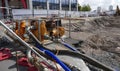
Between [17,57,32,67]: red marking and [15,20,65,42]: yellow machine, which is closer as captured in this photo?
[17,57,32,67]: red marking

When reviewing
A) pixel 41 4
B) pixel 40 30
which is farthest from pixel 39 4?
pixel 40 30

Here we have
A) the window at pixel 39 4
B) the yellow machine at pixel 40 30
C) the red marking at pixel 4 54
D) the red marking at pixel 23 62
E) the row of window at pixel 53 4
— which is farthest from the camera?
the row of window at pixel 53 4

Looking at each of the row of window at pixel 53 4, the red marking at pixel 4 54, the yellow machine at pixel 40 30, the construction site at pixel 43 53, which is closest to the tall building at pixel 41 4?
the row of window at pixel 53 4

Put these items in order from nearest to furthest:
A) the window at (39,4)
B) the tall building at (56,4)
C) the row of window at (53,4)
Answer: the window at (39,4) < the row of window at (53,4) < the tall building at (56,4)

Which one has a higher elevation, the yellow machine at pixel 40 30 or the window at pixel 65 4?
the window at pixel 65 4

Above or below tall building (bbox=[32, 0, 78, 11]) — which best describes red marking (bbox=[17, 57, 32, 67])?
below

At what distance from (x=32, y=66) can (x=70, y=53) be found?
8.29ft

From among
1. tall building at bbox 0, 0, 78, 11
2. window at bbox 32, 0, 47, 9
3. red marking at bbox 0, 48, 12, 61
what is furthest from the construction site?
window at bbox 32, 0, 47, 9

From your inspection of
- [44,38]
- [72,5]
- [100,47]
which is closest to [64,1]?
[72,5]

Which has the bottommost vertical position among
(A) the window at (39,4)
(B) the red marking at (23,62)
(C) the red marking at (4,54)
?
(B) the red marking at (23,62)

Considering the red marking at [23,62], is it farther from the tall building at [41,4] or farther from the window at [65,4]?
the window at [65,4]

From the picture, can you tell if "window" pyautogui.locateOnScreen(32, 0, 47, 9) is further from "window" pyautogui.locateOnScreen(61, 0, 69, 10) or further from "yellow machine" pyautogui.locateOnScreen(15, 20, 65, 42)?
"yellow machine" pyautogui.locateOnScreen(15, 20, 65, 42)

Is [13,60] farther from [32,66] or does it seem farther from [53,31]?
[53,31]

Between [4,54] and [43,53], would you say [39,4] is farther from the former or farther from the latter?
[43,53]
